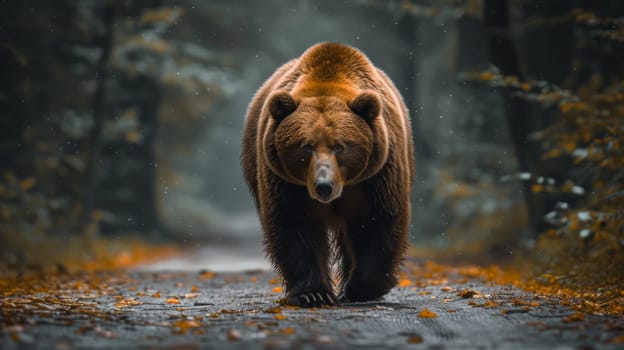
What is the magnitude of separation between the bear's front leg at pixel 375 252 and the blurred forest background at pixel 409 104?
2088mm

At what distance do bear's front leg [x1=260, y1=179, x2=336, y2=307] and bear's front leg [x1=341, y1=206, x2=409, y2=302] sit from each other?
320mm

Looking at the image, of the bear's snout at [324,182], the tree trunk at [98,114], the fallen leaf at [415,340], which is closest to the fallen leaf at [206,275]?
the bear's snout at [324,182]

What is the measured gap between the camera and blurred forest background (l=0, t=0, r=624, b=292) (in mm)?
9531

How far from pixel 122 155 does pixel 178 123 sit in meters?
3.75

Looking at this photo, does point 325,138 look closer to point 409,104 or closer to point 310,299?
point 310,299

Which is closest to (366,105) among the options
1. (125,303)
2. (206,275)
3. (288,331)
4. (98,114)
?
(288,331)

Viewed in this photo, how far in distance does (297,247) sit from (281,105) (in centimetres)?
126

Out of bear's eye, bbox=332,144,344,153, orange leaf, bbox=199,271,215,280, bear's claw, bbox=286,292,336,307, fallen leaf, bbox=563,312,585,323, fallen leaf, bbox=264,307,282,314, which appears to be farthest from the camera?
orange leaf, bbox=199,271,215,280

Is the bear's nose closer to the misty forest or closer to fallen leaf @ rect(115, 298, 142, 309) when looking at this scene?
the misty forest

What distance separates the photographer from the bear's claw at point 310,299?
627 cm

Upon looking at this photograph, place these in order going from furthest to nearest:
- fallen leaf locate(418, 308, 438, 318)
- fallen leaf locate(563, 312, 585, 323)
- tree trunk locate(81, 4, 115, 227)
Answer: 1. tree trunk locate(81, 4, 115, 227)
2. fallen leaf locate(418, 308, 438, 318)
3. fallen leaf locate(563, 312, 585, 323)

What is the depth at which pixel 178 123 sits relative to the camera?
24250 mm

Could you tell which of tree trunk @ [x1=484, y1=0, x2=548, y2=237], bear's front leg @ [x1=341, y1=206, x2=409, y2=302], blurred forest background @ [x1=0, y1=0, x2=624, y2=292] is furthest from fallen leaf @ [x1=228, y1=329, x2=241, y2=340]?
tree trunk @ [x1=484, y1=0, x2=548, y2=237]

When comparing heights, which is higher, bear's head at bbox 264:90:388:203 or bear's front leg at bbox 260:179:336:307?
bear's head at bbox 264:90:388:203
